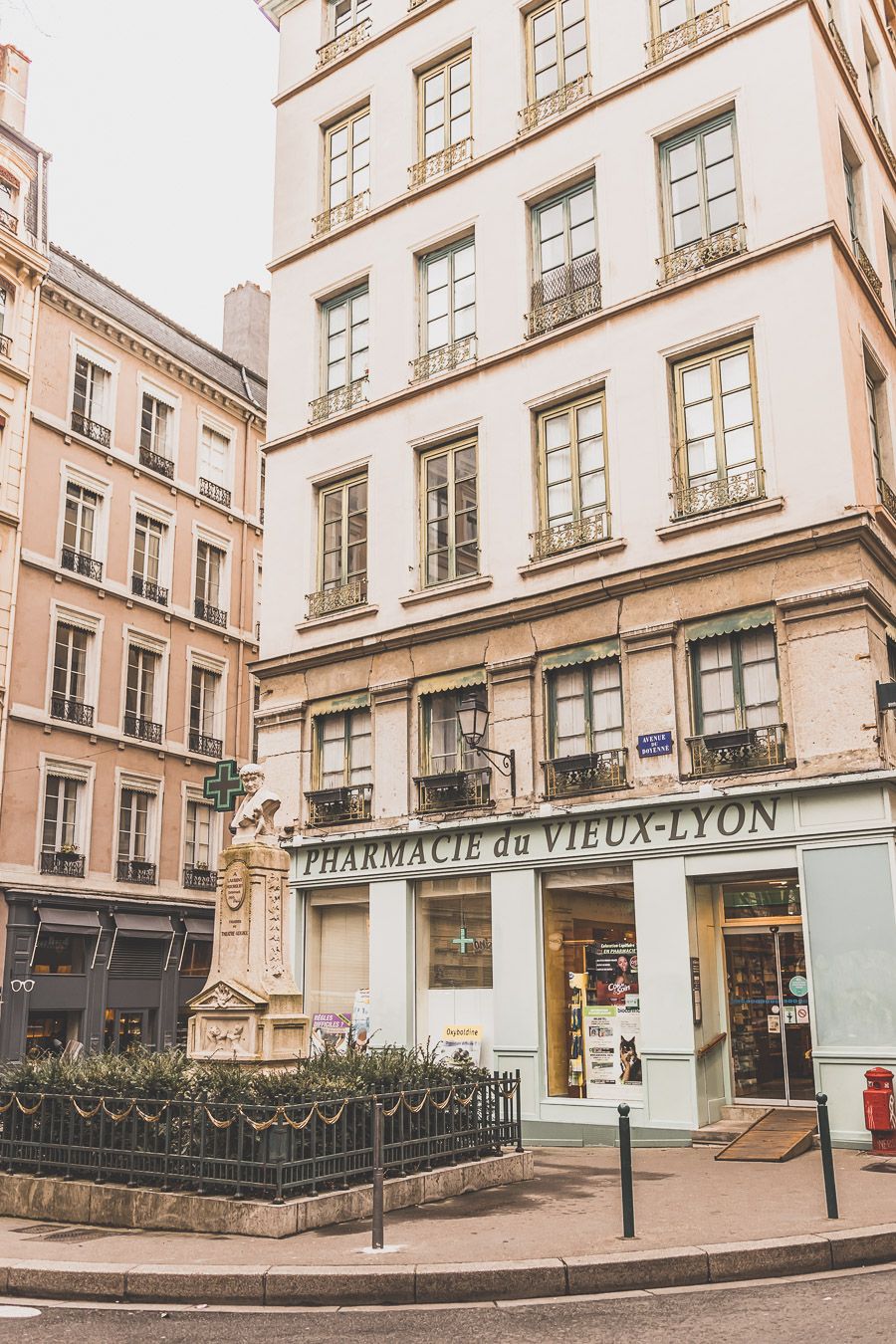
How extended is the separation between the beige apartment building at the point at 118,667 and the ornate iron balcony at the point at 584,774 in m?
14.7

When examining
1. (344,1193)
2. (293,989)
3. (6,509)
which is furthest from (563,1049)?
(6,509)

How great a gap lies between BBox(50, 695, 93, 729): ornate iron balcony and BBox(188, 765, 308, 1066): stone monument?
55.9 ft

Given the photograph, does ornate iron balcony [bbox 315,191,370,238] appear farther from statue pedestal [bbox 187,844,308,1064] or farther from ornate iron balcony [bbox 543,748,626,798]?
statue pedestal [bbox 187,844,308,1064]

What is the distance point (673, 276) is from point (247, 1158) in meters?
13.7

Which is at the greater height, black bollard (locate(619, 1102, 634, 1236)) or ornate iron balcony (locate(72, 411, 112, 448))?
ornate iron balcony (locate(72, 411, 112, 448))

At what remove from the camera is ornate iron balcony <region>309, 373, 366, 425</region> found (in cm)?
2253

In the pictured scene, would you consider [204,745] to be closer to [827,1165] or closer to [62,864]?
[62,864]

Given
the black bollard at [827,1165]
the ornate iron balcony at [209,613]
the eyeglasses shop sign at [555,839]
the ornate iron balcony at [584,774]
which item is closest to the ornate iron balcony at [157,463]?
the ornate iron balcony at [209,613]

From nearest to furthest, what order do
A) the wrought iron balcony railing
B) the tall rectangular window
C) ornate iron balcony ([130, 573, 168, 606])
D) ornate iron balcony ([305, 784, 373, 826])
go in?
1. the tall rectangular window
2. ornate iron balcony ([305, 784, 373, 826])
3. the wrought iron balcony railing
4. ornate iron balcony ([130, 573, 168, 606])

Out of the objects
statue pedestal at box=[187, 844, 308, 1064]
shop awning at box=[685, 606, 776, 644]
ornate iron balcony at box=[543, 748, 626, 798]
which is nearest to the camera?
statue pedestal at box=[187, 844, 308, 1064]

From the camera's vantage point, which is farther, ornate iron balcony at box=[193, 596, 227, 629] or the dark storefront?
ornate iron balcony at box=[193, 596, 227, 629]

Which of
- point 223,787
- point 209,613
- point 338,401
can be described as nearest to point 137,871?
point 209,613

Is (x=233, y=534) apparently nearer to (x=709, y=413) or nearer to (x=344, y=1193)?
(x=709, y=413)

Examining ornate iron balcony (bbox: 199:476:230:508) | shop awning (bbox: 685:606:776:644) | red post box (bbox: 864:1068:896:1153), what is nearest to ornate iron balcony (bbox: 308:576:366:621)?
shop awning (bbox: 685:606:776:644)
